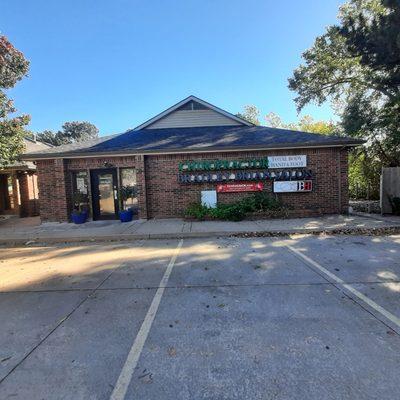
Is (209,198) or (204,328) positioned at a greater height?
(209,198)

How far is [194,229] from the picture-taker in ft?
34.3

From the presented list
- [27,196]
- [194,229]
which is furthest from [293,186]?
[27,196]

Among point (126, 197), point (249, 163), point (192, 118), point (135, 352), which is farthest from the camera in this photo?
point (192, 118)

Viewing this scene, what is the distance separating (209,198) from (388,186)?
24.0 feet

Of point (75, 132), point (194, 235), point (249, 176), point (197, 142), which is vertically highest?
point (75, 132)

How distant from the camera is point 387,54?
10562mm

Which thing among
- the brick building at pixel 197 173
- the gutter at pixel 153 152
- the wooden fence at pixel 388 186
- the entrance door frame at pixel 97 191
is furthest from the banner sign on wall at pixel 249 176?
the entrance door frame at pixel 97 191

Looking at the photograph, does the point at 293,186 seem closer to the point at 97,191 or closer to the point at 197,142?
the point at 197,142

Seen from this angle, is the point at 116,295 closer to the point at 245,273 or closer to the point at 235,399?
the point at 245,273

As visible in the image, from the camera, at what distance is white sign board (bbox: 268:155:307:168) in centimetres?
1322

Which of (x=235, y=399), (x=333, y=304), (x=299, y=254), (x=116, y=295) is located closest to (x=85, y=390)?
(x=235, y=399)

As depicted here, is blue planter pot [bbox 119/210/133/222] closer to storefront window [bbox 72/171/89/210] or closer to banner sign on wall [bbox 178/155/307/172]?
storefront window [bbox 72/171/89/210]

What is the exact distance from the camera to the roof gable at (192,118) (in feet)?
56.3

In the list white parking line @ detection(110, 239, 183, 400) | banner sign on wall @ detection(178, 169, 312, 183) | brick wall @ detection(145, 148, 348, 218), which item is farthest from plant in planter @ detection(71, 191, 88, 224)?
white parking line @ detection(110, 239, 183, 400)
